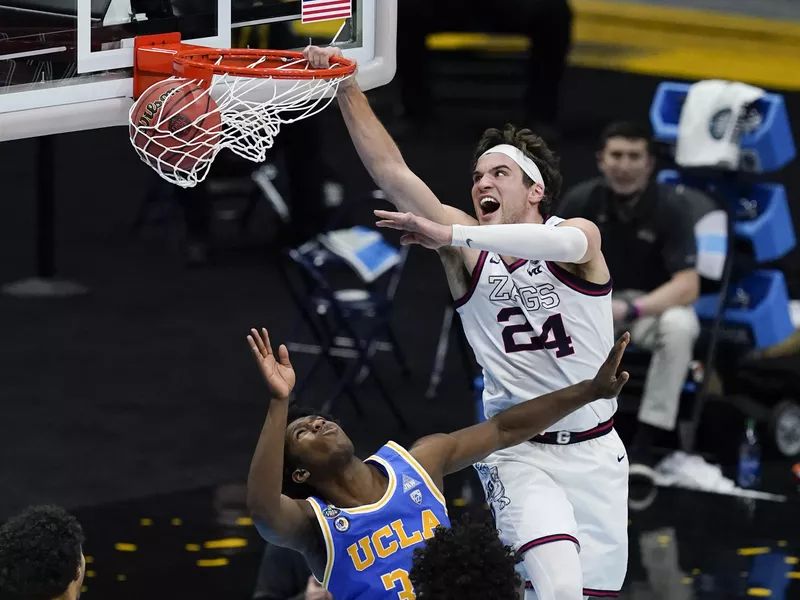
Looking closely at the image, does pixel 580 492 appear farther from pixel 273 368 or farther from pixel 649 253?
pixel 649 253

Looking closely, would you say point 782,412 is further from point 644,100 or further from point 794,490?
point 644,100

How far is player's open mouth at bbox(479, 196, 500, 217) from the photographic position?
5406mm

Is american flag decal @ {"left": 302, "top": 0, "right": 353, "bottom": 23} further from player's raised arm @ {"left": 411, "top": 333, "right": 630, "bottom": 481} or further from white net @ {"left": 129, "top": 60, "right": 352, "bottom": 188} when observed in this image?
player's raised arm @ {"left": 411, "top": 333, "right": 630, "bottom": 481}

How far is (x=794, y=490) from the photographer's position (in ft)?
27.0

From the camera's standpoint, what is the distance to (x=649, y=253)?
329 inches

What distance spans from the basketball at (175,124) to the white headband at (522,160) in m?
0.97

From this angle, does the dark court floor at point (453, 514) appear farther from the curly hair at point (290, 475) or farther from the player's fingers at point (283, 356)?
the player's fingers at point (283, 356)

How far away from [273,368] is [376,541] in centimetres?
68

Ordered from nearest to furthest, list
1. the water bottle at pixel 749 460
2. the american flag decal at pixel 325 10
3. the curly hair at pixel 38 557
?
the curly hair at pixel 38 557, the american flag decal at pixel 325 10, the water bottle at pixel 749 460

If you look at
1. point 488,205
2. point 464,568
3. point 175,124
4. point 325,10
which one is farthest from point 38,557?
point 325,10

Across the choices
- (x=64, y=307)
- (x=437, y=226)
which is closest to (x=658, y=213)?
(x=437, y=226)

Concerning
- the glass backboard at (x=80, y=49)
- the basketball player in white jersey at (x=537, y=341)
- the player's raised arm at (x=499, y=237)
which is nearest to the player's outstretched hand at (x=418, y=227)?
the player's raised arm at (x=499, y=237)

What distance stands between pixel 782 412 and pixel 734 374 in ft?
1.15

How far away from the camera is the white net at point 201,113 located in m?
5.21
